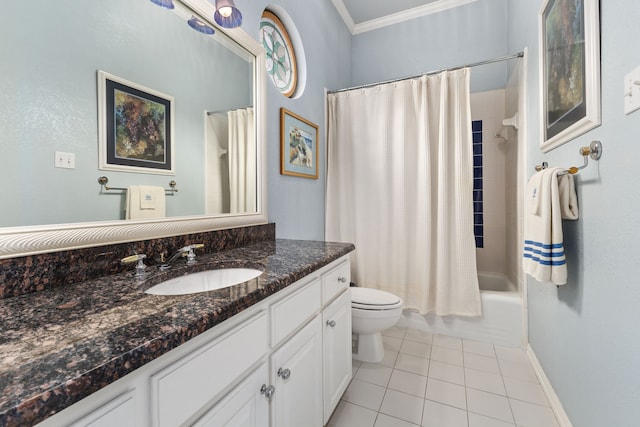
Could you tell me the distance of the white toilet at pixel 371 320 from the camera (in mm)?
1744

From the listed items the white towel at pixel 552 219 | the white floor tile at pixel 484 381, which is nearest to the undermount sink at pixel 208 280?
the white towel at pixel 552 219

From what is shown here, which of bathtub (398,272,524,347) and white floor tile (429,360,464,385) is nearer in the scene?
white floor tile (429,360,464,385)

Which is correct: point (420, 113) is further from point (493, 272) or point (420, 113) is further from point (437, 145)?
point (493, 272)

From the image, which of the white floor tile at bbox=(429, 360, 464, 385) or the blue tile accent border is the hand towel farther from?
the blue tile accent border

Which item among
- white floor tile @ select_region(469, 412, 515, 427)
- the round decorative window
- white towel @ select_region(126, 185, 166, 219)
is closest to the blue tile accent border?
white floor tile @ select_region(469, 412, 515, 427)

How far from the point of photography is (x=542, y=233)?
1.21 meters

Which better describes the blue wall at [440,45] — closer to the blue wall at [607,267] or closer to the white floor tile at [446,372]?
the blue wall at [607,267]

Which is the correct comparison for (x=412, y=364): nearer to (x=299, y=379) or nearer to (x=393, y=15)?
(x=299, y=379)

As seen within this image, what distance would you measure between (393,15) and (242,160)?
7.87 feet

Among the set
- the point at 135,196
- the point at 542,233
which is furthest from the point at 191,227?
the point at 542,233

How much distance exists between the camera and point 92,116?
34.6 inches

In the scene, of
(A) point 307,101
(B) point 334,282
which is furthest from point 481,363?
(A) point 307,101

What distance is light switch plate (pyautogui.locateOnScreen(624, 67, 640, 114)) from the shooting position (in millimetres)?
750

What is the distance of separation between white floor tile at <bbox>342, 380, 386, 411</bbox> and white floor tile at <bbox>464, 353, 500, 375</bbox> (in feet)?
2.14
